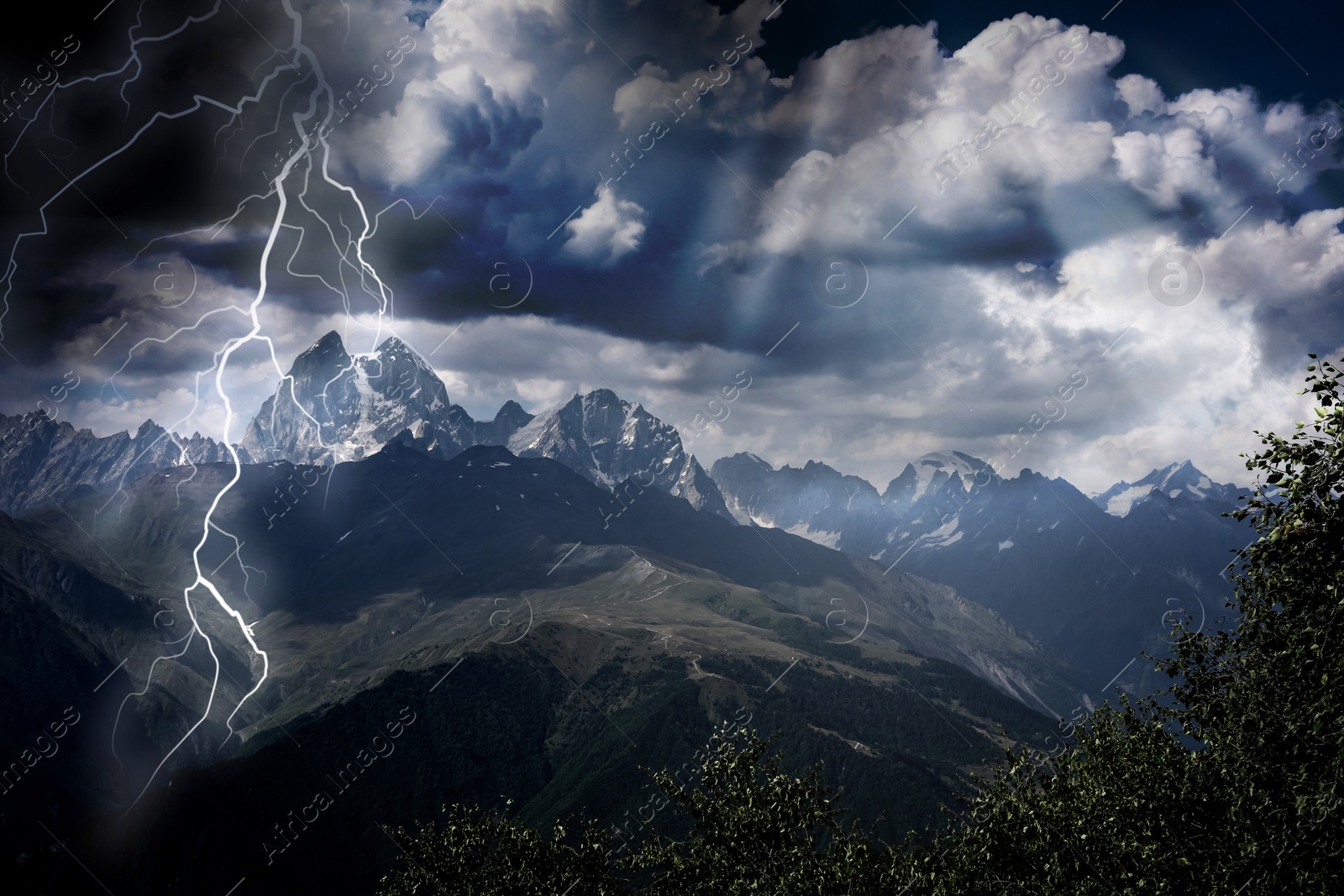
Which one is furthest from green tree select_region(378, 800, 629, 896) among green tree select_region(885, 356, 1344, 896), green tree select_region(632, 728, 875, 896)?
green tree select_region(885, 356, 1344, 896)

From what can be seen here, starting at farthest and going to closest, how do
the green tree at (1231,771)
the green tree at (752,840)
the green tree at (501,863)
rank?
the green tree at (501,863)
the green tree at (752,840)
the green tree at (1231,771)

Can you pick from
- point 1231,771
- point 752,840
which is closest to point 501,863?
point 752,840

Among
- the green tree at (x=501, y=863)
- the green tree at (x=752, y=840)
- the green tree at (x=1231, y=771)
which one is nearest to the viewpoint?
the green tree at (x=1231, y=771)

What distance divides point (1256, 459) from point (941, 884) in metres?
20.3

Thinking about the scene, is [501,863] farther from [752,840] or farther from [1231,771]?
[1231,771]

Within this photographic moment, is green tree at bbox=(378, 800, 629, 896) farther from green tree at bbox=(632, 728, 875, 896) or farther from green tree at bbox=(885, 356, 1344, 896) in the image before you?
green tree at bbox=(885, 356, 1344, 896)

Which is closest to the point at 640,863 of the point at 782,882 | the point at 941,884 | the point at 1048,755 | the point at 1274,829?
the point at 782,882

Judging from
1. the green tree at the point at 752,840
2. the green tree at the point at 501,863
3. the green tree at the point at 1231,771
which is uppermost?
the green tree at the point at 1231,771

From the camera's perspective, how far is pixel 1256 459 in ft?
62.8

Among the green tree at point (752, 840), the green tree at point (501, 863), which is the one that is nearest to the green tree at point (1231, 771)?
the green tree at point (752, 840)

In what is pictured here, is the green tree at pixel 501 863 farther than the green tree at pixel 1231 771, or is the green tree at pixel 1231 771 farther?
the green tree at pixel 501 863

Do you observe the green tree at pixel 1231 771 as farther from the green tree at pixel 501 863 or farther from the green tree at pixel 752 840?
the green tree at pixel 501 863

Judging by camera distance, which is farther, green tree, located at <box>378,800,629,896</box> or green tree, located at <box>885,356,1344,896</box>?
green tree, located at <box>378,800,629,896</box>

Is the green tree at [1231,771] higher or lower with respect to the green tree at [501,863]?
higher
